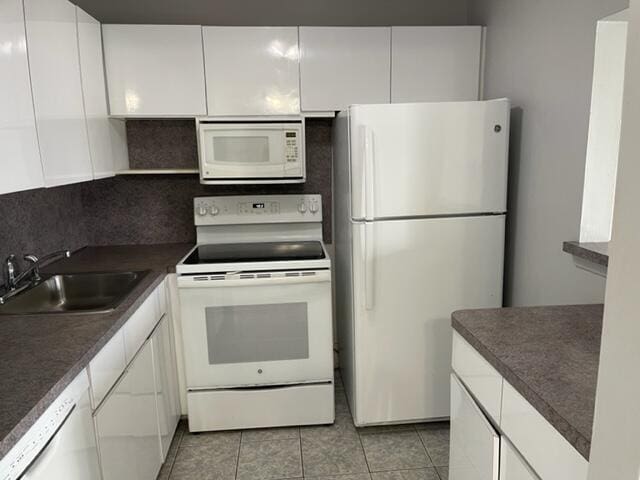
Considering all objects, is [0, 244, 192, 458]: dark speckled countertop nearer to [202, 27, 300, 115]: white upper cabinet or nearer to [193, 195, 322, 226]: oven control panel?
[193, 195, 322, 226]: oven control panel

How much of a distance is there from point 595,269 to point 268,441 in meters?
1.70

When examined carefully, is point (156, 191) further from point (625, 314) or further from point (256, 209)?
point (625, 314)

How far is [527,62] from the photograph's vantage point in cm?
210

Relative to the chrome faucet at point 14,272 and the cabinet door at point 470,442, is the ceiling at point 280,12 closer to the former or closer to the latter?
the chrome faucet at point 14,272

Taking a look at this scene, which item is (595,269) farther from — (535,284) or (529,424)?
(529,424)

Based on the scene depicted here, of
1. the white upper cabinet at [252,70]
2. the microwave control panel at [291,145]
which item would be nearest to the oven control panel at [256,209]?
the microwave control panel at [291,145]

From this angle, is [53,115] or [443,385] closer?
[53,115]

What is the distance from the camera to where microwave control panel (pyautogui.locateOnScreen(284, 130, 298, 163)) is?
239 centimetres

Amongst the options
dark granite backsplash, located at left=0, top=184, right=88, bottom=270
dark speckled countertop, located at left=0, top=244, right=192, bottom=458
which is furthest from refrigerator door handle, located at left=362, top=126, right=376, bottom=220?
dark granite backsplash, located at left=0, top=184, right=88, bottom=270

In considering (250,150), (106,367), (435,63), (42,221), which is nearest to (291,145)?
(250,150)

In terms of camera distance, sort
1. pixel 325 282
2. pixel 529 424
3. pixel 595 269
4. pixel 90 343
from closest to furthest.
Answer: pixel 529 424
pixel 90 343
pixel 595 269
pixel 325 282

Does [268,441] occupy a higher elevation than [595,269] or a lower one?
lower

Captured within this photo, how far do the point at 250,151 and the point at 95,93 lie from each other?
76 centimetres

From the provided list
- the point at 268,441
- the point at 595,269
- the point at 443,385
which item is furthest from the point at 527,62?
the point at 268,441
